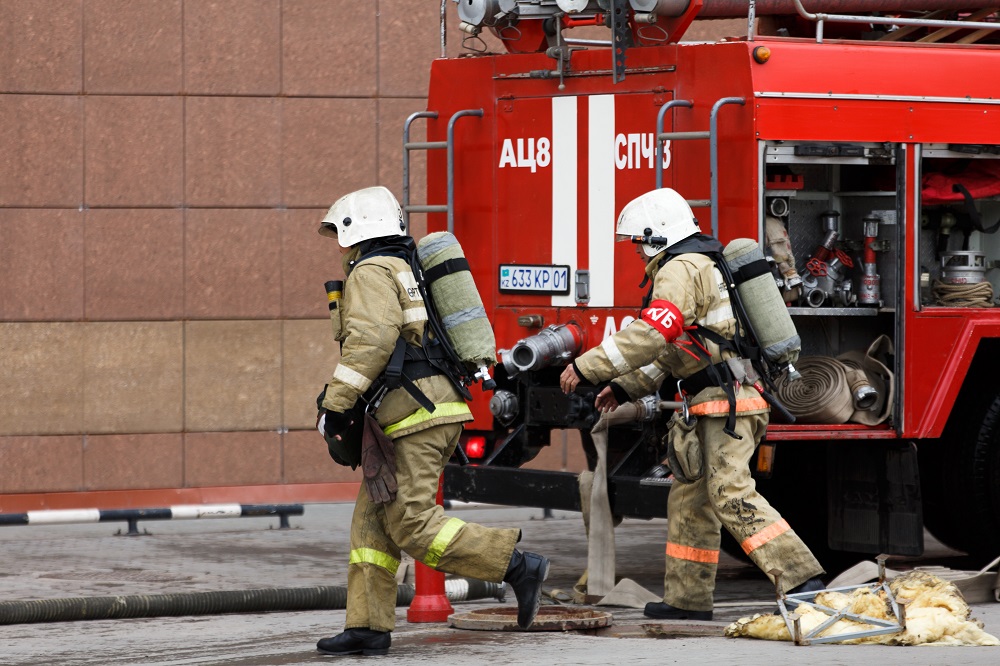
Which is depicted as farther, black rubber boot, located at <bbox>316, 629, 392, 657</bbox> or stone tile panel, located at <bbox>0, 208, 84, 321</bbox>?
stone tile panel, located at <bbox>0, 208, 84, 321</bbox>

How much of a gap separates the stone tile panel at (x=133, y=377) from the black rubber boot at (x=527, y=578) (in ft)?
18.3

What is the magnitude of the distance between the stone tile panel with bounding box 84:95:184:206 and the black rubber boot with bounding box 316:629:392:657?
5822mm

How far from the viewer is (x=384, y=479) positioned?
6.57 m

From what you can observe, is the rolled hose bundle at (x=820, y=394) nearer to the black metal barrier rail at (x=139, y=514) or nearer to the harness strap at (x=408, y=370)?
the harness strap at (x=408, y=370)

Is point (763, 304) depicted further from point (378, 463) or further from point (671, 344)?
point (378, 463)

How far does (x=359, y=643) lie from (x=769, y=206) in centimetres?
273

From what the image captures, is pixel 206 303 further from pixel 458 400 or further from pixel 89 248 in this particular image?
pixel 458 400

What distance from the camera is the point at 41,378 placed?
1169 cm

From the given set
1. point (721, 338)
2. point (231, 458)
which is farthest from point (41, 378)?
point (721, 338)

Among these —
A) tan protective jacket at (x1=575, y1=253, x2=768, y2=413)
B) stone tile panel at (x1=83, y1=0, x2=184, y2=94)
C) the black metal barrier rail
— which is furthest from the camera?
stone tile panel at (x1=83, y1=0, x2=184, y2=94)

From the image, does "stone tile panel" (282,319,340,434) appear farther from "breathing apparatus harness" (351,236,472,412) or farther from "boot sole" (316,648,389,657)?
"boot sole" (316,648,389,657)

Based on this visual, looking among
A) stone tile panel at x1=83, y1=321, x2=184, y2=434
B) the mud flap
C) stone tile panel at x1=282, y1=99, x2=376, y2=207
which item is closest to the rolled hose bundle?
the mud flap

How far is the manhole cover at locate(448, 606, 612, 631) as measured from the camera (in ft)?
23.3

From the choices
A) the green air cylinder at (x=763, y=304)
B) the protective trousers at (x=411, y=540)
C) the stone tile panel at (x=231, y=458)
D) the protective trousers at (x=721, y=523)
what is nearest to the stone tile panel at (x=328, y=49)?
the stone tile panel at (x=231, y=458)
